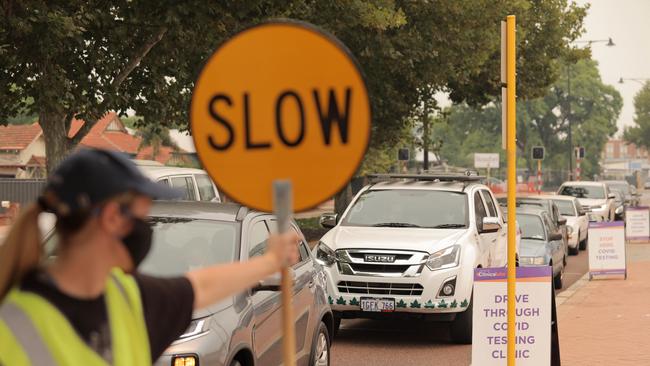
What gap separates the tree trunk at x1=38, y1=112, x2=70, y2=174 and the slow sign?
16869mm

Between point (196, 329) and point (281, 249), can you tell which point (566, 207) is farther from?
point (281, 249)

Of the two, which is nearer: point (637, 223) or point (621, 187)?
point (637, 223)

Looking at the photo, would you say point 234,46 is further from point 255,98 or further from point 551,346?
point 551,346

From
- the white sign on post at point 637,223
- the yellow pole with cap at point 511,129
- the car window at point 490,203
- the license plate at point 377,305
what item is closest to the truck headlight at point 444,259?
the license plate at point 377,305

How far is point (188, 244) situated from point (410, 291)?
4599 millimetres

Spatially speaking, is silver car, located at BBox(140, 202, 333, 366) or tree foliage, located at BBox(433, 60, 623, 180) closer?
silver car, located at BBox(140, 202, 333, 366)

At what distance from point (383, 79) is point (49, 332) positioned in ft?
95.8

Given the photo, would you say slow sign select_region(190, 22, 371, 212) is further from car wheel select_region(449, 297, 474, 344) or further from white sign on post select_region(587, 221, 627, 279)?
white sign on post select_region(587, 221, 627, 279)

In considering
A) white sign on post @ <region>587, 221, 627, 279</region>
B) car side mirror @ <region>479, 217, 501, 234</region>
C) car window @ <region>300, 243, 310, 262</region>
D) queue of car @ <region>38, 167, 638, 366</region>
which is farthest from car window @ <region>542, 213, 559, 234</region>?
car window @ <region>300, 243, 310, 262</region>

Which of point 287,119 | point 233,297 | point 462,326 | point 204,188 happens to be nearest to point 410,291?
point 462,326

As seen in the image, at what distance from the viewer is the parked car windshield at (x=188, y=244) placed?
775 centimetres

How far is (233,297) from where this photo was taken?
24.1ft

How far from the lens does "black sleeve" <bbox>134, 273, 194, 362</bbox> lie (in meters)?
2.81

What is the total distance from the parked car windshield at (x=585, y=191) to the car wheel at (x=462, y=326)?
84.2ft
